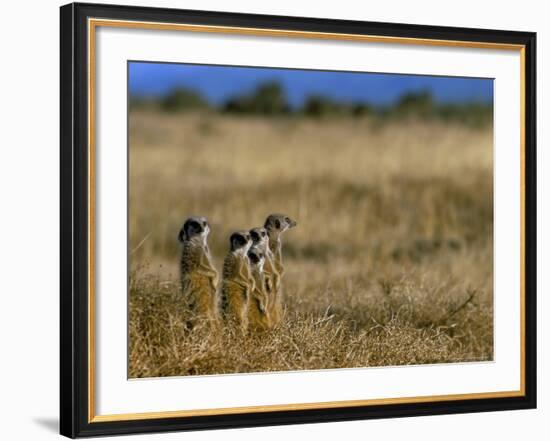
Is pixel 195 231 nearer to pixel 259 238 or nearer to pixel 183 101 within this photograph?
pixel 259 238

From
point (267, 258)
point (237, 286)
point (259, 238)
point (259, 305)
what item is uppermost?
point (259, 238)

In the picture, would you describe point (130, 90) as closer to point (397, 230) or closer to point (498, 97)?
point (498, 97)

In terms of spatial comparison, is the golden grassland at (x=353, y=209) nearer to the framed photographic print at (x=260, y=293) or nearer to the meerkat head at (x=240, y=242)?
the framed photographic print at (x=260, y=293)

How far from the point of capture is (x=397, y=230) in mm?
12281

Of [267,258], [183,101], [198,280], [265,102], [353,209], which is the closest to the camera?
[198,280]

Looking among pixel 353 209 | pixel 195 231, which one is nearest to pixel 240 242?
pixel 195 231

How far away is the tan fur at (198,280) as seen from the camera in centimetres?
687

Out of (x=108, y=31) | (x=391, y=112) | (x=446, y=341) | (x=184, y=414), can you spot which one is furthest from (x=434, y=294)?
(x=391, y=112)

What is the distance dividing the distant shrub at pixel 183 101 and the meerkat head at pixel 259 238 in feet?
20.6

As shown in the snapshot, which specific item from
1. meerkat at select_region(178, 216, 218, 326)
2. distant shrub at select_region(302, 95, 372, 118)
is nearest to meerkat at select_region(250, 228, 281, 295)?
meerkat at select_region(178, 216, 218, 326)

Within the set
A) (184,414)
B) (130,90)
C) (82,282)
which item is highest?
(130,90)

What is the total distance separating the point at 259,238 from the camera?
286 inches

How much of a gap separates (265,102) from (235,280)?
7102 millimetres

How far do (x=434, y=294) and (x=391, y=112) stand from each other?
6.02 meters
